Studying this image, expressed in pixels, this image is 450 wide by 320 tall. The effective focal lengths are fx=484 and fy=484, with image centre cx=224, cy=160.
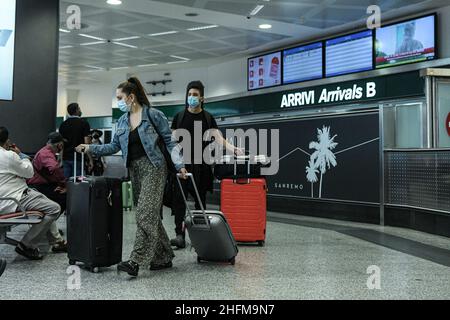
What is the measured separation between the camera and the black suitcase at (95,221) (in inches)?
143

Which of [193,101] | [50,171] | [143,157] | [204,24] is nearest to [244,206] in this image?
[193,101]

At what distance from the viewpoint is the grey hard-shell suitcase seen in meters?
3.92

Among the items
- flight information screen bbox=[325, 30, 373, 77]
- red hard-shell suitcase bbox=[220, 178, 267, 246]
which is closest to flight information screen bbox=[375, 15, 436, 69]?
flight information screen bbox=[325, 30, 373, 77]

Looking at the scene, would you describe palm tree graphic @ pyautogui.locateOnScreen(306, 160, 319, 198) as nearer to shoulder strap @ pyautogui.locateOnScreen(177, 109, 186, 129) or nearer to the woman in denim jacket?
shoulder strap @ pyautogui.locateOnScreen(177, 109, 186, 129)

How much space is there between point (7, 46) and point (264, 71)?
7061 millimetres

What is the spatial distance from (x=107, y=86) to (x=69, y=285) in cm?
1425

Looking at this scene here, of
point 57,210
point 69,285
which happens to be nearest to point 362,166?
point 57,210

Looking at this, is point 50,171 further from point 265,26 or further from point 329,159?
point 265,26

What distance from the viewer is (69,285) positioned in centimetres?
335

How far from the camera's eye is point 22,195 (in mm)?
4156

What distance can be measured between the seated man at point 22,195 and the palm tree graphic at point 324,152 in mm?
5418
